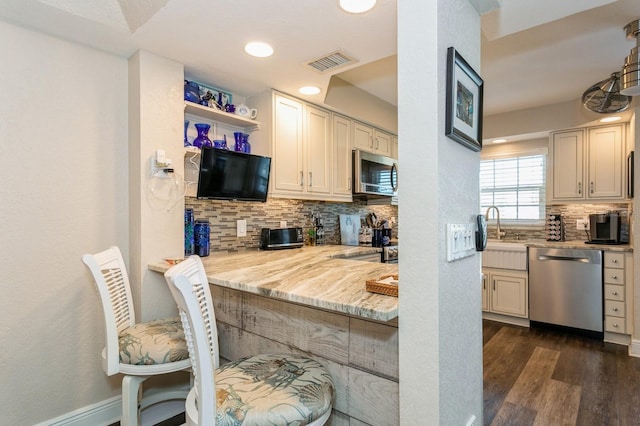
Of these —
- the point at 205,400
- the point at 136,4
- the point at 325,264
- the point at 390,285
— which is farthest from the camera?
the point at 325,264

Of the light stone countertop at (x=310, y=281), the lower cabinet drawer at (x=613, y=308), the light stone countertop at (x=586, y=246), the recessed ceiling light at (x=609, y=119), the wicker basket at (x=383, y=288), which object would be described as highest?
the recessed ceiling light at (x=609, y=119)

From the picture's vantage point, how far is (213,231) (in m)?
2.69

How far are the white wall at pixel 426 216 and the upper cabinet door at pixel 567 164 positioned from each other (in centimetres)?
355

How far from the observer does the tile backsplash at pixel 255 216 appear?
106 inches

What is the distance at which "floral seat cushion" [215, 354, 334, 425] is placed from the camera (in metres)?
1.00

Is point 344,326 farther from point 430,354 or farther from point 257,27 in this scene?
point 257,27

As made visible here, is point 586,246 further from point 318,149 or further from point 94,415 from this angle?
point 94,415

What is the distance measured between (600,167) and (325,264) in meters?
3.51

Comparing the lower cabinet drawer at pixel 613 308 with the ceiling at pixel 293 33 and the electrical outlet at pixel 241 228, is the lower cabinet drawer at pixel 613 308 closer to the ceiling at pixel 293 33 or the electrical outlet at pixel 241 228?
the ceiling at pixel 293 33

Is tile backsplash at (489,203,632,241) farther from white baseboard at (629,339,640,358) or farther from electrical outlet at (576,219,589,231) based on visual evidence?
white baseboard at (629,339,640,358)

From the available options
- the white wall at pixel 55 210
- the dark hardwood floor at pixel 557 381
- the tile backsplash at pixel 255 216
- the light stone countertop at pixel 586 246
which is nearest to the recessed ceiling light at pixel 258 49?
the white wall at pixel 55 210

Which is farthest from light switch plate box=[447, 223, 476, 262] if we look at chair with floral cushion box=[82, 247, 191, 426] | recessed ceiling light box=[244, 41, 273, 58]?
recessed ceiling light box=[244, 41, 273, 58]

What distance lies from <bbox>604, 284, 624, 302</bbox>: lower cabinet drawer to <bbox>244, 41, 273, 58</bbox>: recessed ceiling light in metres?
3.83

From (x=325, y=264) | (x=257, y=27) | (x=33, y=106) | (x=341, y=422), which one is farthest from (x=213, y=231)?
(x=341, y=422)
